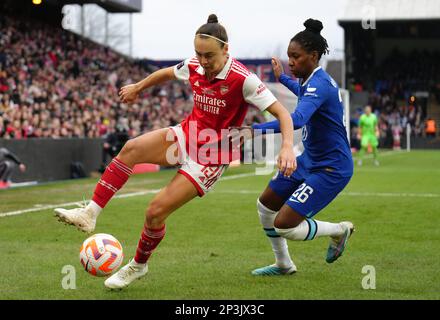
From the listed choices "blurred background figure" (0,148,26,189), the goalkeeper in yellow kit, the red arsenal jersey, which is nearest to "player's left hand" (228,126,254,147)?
the red arsenal jersey

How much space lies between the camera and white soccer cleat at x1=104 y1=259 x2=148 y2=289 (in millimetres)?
7215

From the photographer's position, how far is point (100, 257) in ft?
23.5

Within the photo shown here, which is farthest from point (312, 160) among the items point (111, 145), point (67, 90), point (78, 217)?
point (67, 90)

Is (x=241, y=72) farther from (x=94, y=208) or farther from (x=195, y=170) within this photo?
(x=94, y=208)

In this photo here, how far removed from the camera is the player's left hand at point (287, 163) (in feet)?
20.7

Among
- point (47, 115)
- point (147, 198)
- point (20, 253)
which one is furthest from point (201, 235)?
point (47, 115)

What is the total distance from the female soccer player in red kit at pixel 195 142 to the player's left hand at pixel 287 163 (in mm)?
448

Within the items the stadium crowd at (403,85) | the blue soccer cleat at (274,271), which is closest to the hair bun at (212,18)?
the blue soccer cleat at (274,271)

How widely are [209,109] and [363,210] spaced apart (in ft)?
24.9

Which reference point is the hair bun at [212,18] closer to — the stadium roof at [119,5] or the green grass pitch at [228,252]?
the green grass pitch at [228,252]

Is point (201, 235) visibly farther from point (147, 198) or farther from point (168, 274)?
point (147, 198)

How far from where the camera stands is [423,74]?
185 ft

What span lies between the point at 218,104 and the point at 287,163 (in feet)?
3.39

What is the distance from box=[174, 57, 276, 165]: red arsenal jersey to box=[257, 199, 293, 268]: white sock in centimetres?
97
